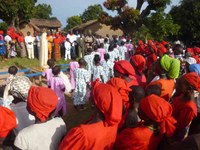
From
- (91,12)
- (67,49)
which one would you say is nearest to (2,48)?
(67,49)

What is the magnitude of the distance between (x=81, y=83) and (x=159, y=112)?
15.5ft

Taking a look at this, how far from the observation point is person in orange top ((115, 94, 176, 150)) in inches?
111

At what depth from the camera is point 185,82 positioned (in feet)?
12.5

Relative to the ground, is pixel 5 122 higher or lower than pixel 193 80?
lower

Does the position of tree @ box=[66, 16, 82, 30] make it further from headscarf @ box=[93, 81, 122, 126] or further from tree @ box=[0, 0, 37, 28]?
headscarf @ box=[93, 81, 122, 126]

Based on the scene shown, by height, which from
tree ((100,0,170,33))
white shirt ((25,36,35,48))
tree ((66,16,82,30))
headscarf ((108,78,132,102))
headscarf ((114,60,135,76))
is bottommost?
headscarf ((108,78,132,102))

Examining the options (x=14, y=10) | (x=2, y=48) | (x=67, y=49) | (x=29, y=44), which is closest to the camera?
(x=2, y=48)

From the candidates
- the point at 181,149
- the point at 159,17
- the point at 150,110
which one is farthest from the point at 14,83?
the point at 159,17

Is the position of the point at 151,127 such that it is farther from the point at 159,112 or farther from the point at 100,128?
the point at 100,128

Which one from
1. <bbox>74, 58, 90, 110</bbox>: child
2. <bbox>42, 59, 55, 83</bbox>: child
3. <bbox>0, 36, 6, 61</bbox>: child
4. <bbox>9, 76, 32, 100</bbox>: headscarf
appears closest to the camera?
<bbox>9, 76, 32, 100</bbox>: headscarf

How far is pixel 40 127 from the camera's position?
110 inches

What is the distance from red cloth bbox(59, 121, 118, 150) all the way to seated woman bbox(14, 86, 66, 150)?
24 centimetres

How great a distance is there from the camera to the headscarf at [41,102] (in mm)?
2748

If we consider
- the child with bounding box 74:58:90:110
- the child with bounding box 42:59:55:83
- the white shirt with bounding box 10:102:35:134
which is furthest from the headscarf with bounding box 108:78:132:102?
the child with bounding box 42:59:55:83
